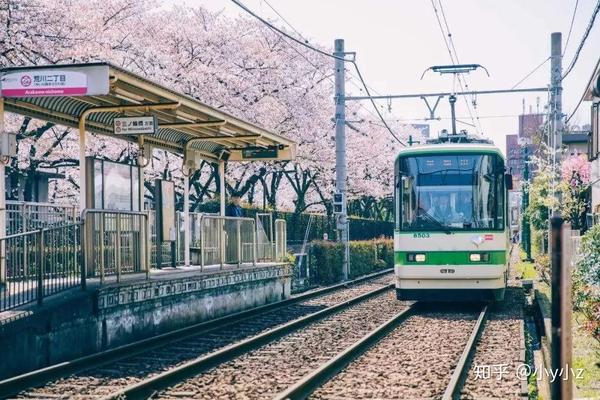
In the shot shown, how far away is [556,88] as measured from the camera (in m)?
23.8

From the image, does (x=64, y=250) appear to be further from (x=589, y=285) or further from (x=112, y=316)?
(x=589, y=285)

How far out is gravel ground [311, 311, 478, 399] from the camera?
8.45m

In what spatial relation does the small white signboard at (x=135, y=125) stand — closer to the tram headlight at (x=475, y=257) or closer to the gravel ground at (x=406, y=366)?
the gravel ground at (x=406, y=366)

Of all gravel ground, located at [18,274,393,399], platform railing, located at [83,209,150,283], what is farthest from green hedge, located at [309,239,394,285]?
platform railing, located at [83,209,150,283]

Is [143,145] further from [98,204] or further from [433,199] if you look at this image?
[433,199]

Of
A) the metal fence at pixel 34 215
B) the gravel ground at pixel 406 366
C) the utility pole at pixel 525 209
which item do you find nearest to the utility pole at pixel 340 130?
the gravel ground at pixel 406 366

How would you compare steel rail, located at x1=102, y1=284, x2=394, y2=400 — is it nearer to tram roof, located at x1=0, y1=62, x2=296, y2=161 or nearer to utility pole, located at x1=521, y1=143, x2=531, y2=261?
tram roof, located at x1=0, y1=62, x2=296, y2=161

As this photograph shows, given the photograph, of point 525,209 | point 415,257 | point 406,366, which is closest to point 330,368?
point 406,366

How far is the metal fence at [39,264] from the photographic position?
9758 millimetres

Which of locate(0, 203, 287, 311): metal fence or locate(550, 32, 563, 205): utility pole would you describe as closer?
locate(0, 203, 287, 311): metal fence

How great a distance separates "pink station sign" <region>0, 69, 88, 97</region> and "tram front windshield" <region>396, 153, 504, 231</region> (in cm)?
780

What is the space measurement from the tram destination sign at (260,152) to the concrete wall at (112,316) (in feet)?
9.28

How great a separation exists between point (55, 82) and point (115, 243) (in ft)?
8.26

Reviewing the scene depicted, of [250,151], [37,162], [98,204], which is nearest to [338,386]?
[98,204]
